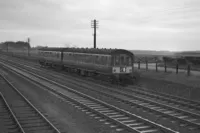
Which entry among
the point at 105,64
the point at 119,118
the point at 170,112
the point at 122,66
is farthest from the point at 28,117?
the point at 122,66

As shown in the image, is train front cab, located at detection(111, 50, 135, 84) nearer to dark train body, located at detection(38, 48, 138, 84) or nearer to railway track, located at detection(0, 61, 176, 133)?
dark train body, located at detection(38, 48, 138, 84)

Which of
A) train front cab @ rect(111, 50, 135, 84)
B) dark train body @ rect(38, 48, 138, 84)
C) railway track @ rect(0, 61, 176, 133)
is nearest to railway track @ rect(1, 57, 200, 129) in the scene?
railway track @ rect(0, 61, 176, 133)

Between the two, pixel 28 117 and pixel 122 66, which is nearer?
pixel 28 117

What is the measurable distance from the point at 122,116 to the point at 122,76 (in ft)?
33.9

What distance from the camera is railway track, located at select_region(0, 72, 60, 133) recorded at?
31.0 feet

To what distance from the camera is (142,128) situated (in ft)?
31.1

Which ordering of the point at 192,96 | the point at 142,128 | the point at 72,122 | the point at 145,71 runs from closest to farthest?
the point at 142,128 → the point at 72,122 → the point at 192,96 → the point at 145,71

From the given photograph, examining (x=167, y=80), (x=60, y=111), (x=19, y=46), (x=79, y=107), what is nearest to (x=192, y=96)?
(x=167, y=80)

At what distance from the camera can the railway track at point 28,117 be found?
9.46 metres

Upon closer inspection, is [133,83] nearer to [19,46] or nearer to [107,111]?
[107,111]

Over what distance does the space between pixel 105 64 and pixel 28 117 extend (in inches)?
A: 452

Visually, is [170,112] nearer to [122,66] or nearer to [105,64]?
[122,66]

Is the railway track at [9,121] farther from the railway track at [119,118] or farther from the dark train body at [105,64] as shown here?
the dark train body at [105,64]

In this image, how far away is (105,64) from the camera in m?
21.8
